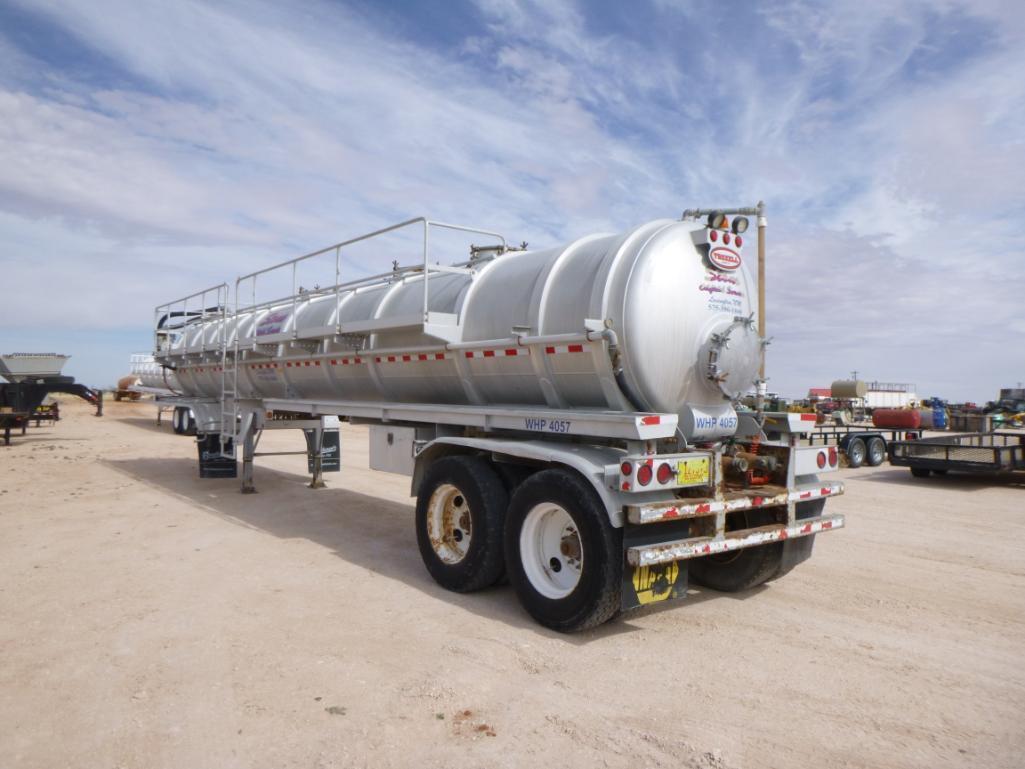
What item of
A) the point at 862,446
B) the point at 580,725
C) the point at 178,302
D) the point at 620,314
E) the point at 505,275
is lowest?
the point at 580,725

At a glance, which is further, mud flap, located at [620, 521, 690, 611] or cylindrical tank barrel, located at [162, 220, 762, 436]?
cylindrical tank barrel, located at [162, 220, 762, 436]

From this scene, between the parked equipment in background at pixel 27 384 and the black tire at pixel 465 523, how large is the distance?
752 inches

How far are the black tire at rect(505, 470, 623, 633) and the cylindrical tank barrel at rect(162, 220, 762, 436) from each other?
34.7 inches

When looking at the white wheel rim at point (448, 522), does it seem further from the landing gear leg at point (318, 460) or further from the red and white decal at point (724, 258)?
the landing gear leg at point (318, 460)

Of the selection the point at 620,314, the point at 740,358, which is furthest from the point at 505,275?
the point at 740,358

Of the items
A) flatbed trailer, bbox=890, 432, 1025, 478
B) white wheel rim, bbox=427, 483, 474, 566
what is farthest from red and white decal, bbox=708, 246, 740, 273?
flatbed trailer, bbox=890, 432, 1025, 478

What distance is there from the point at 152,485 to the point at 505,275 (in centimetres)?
905

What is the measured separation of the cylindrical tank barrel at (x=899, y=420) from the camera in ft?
73.5

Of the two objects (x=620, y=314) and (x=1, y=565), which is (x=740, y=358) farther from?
(x=1, y=565)

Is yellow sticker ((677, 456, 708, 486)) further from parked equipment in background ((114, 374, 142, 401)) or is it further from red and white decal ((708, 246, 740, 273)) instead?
parked equipment in background ((114, 374, 142, 401))

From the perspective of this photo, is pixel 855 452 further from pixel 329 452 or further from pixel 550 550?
pixel 550 550

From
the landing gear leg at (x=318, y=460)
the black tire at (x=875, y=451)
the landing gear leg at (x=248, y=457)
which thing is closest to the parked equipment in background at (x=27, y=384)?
the landing gear leg at (x=248, y=457)

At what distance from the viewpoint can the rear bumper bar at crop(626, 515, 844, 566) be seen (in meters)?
4.93

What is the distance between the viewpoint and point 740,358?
19.9 feet
